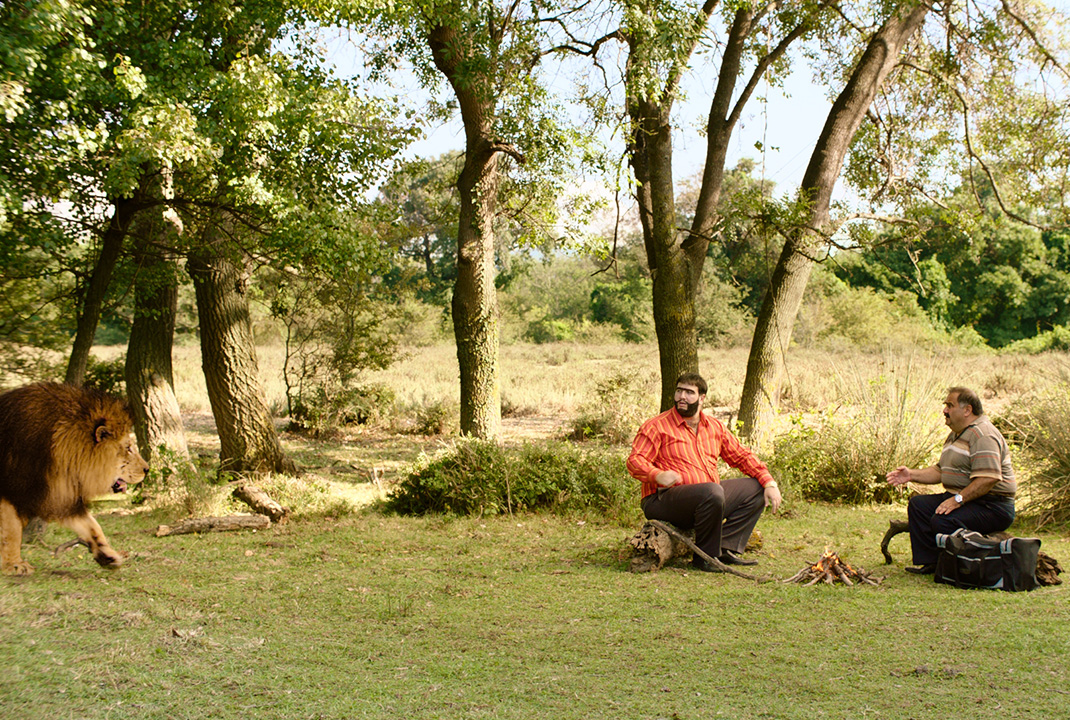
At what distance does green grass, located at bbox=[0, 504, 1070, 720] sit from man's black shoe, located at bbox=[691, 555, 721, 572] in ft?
0.41

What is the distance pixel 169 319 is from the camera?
1159 cm

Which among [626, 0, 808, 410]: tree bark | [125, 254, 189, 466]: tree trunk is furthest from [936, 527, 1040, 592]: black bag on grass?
[125, 254, 189, 466]: tree trunk

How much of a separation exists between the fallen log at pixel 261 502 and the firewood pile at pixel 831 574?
16.8ft

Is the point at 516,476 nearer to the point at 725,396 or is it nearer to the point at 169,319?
the point at 169,319

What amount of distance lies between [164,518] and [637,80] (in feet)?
23.8

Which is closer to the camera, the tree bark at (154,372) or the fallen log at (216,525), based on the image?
the fallen log at (216,525)

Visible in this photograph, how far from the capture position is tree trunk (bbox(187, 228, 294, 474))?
11281mm

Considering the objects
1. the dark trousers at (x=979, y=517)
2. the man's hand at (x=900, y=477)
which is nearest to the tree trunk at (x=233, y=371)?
the man's hand at (x=900, y=477)

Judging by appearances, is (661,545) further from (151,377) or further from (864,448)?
(151,377)

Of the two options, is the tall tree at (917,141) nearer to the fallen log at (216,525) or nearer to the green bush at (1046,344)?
the fallen log at (216,525)

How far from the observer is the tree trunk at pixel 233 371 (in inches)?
444

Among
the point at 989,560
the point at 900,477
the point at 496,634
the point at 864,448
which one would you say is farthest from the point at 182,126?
the point at 864,448

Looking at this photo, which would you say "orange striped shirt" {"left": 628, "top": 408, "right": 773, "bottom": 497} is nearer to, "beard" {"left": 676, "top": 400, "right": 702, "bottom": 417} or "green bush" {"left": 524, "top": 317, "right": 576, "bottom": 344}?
"beard" {"left": 676, "top": 400, "right": 702, "bottom": 417}

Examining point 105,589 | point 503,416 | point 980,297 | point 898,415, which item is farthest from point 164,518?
point 980,297
